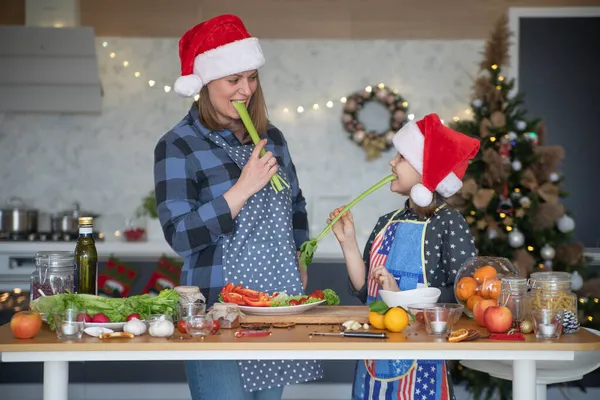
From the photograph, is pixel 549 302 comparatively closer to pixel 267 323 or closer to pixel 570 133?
pixel 267 323

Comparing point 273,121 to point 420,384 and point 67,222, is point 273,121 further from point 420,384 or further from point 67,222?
point 420,384

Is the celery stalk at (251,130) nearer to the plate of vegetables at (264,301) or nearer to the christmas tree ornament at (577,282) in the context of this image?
the plate of vegetables at (264,301)

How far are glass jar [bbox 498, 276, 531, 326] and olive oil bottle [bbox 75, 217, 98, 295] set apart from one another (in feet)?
4.00

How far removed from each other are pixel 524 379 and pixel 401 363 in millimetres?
530

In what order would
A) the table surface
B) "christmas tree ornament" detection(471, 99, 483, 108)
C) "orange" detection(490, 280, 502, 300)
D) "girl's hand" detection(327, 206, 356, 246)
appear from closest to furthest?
the table surface, "orange" detection(490, 280, 502, 300), "girl's hand" detection(327, 206, 356, 246), "christmas tree ornament" detection(471, 99, 483, 108)

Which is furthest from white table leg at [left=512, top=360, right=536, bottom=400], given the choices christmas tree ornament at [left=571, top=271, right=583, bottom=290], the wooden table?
christmas tree ornament at [left=571, top=271, right=583, bottom=290]

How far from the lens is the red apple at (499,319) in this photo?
2221 millimetres

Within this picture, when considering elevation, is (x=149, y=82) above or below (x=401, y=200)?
above

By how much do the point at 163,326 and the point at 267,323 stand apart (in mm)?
321

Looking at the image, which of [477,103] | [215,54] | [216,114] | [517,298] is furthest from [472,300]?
[477,103]

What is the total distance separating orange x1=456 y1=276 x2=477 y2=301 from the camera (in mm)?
2473

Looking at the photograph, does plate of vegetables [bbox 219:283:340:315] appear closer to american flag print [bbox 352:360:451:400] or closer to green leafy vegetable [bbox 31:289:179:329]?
green leafy vegetable [bbox 31:289:179:329]

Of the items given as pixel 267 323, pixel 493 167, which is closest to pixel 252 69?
pixel 267 323

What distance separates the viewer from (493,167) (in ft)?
15.2
